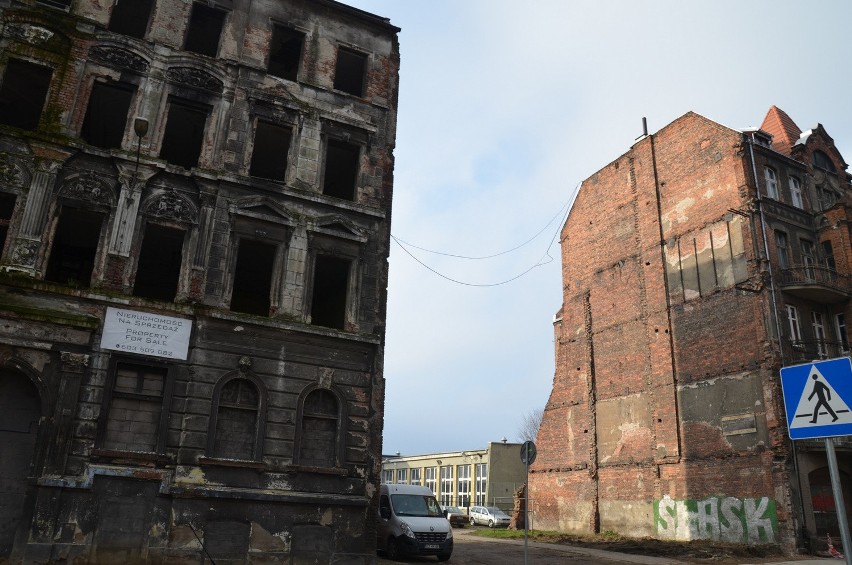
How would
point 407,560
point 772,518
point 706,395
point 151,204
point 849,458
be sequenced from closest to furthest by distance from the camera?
point 151,204
point 407,560
point 772,518
point 849,458
point 706,395

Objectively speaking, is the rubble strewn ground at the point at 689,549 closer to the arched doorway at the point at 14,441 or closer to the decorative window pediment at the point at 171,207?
the decorative window pediment at the point at 171,207

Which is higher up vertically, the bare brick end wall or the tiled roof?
the tiled roof

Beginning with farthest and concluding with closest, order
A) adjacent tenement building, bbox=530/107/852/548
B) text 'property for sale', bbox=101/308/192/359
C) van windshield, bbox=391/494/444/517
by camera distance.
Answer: adjacent tenement building, bbox=530/107/852/548, van windshield, bbox=391/494/444/517, text 'property for sale', bbox=101/308/192/359

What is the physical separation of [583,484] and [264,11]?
24.5m

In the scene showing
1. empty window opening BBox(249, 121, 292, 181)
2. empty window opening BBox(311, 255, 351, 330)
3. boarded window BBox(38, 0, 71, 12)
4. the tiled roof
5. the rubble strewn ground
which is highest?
the tiled roof

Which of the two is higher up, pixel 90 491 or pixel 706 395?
pixel 706 395

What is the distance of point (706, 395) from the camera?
2512 centimetres

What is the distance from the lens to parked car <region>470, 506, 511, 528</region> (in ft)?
127

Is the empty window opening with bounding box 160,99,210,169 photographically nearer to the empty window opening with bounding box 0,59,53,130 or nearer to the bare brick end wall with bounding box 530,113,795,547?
the empty window opening with bounding box 0,59,53,130

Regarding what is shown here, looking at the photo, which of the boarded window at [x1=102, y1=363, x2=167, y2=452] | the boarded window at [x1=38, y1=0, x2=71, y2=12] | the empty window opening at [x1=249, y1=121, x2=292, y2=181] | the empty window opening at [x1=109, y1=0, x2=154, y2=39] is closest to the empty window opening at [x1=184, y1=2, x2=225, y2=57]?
the empty window opening at [x1=109, y1=0, x2=154, y2=39]

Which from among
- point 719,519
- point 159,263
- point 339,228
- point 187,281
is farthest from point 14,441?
point 719,519

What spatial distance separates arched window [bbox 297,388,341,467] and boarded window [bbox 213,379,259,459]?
122 centimetres

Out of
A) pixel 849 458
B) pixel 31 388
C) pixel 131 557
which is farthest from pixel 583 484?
pixel 31 388

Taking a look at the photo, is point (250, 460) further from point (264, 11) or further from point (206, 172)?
point (264, 11)
